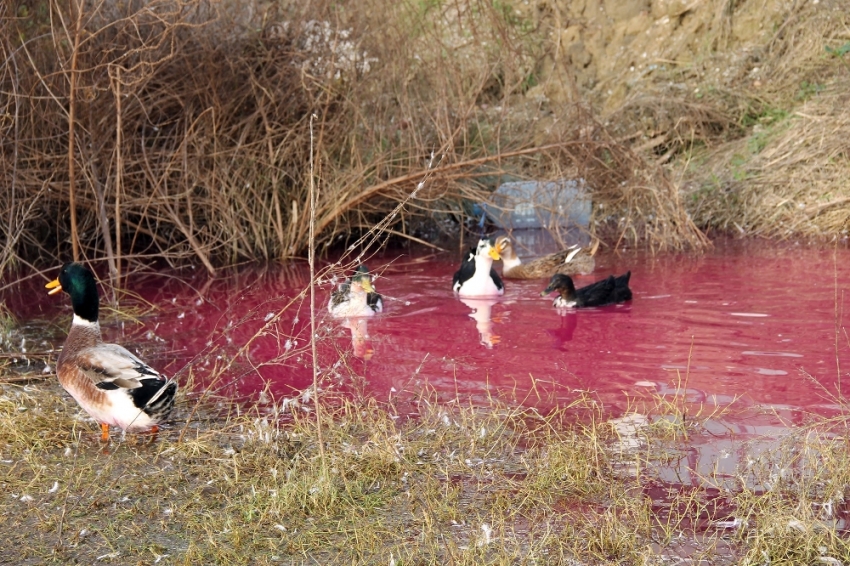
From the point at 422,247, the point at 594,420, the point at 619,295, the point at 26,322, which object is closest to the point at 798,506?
the point at 594,420

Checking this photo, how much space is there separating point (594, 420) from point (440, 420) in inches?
33.6

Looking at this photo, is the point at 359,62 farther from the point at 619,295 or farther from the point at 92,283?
the point at 92,283

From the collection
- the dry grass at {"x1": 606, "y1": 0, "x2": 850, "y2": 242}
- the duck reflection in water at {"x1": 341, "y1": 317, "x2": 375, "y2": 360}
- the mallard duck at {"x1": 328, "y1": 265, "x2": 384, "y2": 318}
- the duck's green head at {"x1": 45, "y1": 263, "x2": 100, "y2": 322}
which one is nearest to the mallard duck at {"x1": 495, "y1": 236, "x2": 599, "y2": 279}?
the mallard duck at {"x1": 328, "y1": 265, "x2": 384, "y2": 318}

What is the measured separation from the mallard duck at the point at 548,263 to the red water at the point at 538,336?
16cm

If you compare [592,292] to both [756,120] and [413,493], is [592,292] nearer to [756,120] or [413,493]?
[413,493]

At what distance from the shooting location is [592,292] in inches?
383

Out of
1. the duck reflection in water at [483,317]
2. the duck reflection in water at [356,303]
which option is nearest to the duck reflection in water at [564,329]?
the duck reflection in water at [483,317]

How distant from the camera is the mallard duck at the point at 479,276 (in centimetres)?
1037

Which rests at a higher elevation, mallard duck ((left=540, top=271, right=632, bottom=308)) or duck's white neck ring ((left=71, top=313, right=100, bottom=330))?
duck's white neck ring ((left=71, top=313, right=100, bottom=330))

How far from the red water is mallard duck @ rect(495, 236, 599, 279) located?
16cm

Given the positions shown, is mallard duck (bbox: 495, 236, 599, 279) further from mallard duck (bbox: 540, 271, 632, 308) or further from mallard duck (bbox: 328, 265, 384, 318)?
mallard duck (bbox: 328, 265, 384, 318)

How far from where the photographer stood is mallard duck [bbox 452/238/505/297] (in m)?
10.4

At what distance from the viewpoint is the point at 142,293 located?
1116 cm

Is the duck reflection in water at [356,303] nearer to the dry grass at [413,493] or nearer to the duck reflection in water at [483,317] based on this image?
the duck reflection in water at [483,317]
